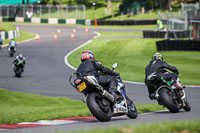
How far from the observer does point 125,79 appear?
77.1 ft

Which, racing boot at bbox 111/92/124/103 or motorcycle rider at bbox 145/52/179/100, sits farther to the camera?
motorcycle rider at bbox 145/52/179/100

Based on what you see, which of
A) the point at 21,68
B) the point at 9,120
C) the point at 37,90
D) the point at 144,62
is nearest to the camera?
the point at 9,120

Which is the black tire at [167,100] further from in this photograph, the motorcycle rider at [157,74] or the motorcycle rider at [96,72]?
the motorcycle rider at [96,72]

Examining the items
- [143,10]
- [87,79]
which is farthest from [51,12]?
[87,79]

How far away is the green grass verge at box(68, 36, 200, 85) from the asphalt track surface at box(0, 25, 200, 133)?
1.79 metres

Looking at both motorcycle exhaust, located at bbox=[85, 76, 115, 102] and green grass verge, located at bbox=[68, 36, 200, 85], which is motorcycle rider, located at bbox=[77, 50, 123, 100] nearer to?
motorcycle exhaust, located at bbox=[85, 76, 115, 102]

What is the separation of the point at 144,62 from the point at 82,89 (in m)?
20.4

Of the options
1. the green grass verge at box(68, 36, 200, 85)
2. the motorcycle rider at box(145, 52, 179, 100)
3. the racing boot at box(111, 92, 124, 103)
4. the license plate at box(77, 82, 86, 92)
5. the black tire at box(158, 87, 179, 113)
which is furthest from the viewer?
the green grass verge at box(68, 36, 200, 85)

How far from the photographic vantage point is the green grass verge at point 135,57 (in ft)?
81.3

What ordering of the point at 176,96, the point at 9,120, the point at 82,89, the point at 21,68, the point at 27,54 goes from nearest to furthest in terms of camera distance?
1. the point at 82,89
2. the point at 9,120
3. the point at 176,96
4. the point at 21,68
5. the point at 27,54

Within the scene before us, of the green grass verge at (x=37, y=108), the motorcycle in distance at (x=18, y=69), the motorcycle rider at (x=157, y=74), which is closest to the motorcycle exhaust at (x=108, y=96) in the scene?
the green grass verge at (x=37, y=108)

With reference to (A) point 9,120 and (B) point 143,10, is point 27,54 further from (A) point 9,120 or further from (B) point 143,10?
(B) point 143,10

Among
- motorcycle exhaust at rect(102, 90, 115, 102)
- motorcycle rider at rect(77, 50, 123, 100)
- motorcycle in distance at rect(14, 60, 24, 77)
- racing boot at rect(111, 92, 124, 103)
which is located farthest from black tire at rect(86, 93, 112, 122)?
motorcycle in distance at rect(14, 60, 24, 77)

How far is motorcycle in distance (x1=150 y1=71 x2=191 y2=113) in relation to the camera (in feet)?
39.1
